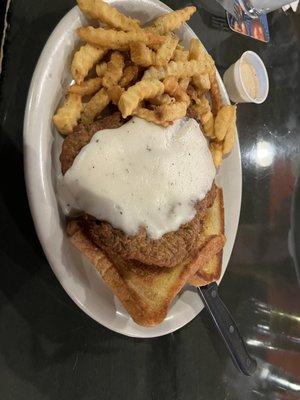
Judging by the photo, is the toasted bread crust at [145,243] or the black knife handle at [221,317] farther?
the black knife handle at [221,317]

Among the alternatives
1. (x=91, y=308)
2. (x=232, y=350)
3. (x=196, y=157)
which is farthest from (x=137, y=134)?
(x=232, y=350)

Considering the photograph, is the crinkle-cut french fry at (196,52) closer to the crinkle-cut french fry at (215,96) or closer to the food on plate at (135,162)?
the food on plate at (135,162)

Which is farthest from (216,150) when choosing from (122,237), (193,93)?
(122,237)

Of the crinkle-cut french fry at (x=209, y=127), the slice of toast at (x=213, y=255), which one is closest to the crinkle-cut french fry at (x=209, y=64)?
the crinkle-cut french fry at (x=209, y=127)

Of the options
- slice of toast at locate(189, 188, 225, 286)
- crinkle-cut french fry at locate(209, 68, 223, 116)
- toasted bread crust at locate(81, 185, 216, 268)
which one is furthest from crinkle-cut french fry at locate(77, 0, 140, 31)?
slice of toast at locate(189, 188, 225, 286)

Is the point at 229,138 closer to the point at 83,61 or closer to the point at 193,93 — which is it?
the point at 193,93
